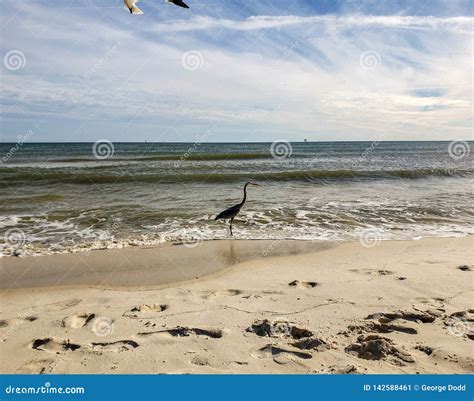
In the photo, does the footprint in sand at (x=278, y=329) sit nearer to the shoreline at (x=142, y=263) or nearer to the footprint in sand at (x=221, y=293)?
the footprint in sand at (x=221, y=293)

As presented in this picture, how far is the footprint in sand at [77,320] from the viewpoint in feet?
14.0

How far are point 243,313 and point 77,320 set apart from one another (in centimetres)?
198

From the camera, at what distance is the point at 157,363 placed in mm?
3426

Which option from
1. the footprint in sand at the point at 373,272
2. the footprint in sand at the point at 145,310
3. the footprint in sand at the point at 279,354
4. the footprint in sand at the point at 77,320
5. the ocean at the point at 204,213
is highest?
the ocean at the point at 204,213

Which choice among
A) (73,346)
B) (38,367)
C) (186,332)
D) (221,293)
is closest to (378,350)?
(186,332)

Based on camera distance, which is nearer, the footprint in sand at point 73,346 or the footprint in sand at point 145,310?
the footprint in sand at point 73,346

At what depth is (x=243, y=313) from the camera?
4.43m

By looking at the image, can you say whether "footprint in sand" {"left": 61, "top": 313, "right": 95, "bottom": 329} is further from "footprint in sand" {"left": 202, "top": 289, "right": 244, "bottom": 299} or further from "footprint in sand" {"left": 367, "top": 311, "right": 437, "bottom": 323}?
"footprint in sand" {"left": 367, "top": 311, "right": 437, "bottom": 323}

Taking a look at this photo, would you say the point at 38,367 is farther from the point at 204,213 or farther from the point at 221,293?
the point at 204,213

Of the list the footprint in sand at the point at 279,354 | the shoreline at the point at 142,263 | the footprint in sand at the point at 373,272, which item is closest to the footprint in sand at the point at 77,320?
the shoreline at the point at 142,263

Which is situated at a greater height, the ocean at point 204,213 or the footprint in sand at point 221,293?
the ocean at point 204,213

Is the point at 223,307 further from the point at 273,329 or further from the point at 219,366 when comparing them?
the point at 219,366

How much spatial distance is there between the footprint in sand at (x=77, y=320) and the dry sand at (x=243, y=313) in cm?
2

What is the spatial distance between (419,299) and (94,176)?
20033 mm
